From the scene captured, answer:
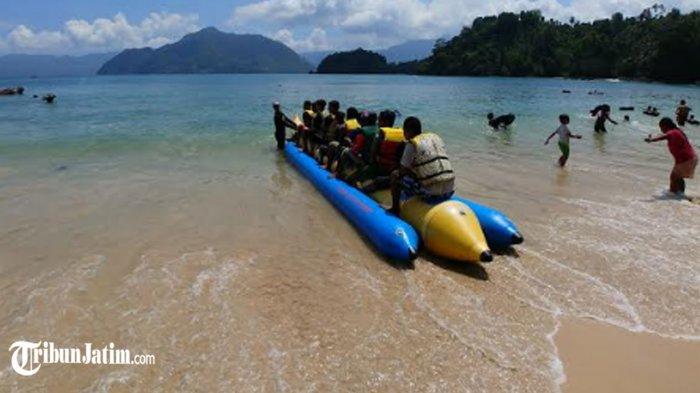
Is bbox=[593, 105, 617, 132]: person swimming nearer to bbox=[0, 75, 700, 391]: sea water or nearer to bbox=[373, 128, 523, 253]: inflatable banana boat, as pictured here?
bbox=[0, 75, 700, 391]: sea water

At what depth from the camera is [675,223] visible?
7430 mm

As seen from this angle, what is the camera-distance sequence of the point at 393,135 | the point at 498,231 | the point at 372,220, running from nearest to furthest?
the point at 498,231 < the point at 372,220 < the point at 393,135

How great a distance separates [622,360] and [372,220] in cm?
330

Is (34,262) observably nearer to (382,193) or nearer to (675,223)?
(382,193)

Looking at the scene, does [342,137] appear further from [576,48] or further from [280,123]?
[576,48]

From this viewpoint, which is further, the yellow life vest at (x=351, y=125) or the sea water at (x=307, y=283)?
the yellow life vest at (x=351, y=125)

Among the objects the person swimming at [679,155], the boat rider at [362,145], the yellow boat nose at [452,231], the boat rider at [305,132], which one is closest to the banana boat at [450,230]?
the yellow boat nose at [452,231]

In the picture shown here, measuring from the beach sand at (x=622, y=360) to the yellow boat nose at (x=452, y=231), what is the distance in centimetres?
126

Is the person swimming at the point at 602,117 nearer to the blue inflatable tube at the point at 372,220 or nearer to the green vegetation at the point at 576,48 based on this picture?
the blue inflatable tube at the point at 372,220

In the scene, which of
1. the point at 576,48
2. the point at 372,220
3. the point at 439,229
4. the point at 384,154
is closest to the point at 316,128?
the point at 384,154

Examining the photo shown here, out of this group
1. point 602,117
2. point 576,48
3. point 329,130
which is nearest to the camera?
point 329,130

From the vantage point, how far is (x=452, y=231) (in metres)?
5.83

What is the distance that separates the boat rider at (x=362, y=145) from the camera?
800cm

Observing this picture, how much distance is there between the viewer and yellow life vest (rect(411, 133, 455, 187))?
6.12 meters
